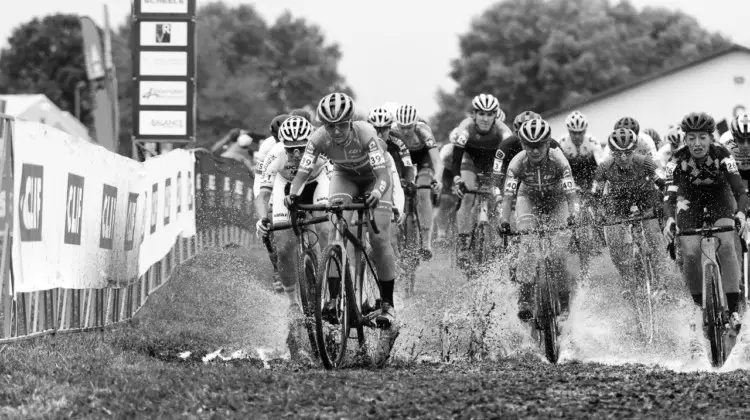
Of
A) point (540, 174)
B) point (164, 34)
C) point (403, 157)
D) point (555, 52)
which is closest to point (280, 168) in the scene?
point (540, 174)

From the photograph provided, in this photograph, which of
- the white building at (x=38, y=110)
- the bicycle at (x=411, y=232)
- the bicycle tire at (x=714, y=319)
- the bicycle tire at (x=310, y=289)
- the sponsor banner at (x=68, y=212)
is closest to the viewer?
the sponsor banner at (x=68, y=212)

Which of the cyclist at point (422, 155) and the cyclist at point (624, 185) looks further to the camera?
the cyclist at point (422, 155)

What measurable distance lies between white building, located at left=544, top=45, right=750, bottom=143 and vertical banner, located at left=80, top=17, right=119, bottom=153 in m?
34.2

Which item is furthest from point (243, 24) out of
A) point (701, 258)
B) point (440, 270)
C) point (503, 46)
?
point (701, 258)

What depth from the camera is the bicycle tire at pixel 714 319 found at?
10969mm

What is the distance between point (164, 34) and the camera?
21.9m

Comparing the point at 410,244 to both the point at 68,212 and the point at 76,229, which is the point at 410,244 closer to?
the point at 76,229

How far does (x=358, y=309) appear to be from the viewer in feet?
35.9

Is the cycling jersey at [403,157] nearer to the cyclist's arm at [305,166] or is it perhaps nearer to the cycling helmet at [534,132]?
the cycling helmet at [534,132]

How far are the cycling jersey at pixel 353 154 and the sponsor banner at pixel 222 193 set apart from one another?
7816 millimetres

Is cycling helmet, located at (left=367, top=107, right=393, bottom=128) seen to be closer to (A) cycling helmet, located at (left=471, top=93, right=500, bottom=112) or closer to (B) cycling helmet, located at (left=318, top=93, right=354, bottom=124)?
(A) cycling helmet, located at (left=471, top=93, right=500, bottom=112)

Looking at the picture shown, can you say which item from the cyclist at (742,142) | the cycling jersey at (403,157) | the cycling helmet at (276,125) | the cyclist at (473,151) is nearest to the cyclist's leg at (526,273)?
the cyclist at (742,142)

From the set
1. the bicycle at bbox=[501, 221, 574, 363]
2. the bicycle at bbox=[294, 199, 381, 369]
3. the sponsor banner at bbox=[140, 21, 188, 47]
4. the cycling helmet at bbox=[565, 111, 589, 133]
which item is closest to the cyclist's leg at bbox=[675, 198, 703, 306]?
the bicycle at bbox=[501, 221, 574, 363]

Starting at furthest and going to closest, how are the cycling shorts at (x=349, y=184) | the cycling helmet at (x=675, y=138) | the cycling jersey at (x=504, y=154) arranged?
the cycling helmet at (x=675, y=138) < the cycling jersey at (x=504, y=154) < the cycling shorts at (x=349, y=184)
